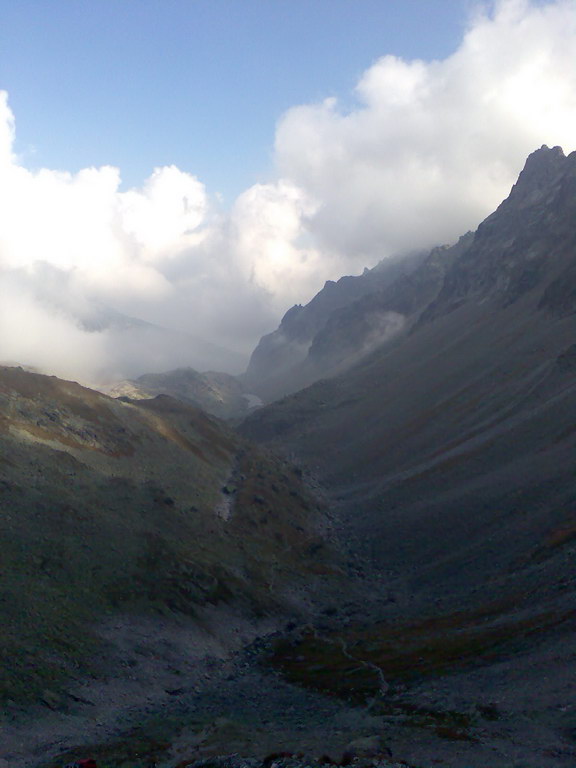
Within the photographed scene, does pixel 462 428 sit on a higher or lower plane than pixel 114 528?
higher

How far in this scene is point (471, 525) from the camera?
240 feet

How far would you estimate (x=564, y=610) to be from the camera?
40.9m

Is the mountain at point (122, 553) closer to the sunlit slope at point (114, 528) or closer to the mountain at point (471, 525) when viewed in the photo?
the sunlit slope at point (114, 528)

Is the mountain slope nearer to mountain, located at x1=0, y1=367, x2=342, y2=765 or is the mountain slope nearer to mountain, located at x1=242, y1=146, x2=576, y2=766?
mountain, located at x1=242, y1=146, x2=576, y2=766

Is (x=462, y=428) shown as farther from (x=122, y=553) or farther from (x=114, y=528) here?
(x=122, y=553)

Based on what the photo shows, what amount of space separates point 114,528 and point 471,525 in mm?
42200

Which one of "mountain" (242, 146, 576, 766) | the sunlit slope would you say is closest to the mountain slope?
"mountain" (242, 146, 576, 766)

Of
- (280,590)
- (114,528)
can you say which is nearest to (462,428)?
(280,590)

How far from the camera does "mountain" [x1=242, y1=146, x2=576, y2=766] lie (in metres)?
33.3

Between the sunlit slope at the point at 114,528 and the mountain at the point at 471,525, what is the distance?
9822 mm

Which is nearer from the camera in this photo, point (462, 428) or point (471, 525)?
point (471, 525)

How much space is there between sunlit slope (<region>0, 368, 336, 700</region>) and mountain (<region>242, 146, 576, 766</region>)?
32.2 ft

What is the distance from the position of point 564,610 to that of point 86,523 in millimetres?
38699

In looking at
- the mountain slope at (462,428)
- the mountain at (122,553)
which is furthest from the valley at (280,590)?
the mountain slope at (462,428)
